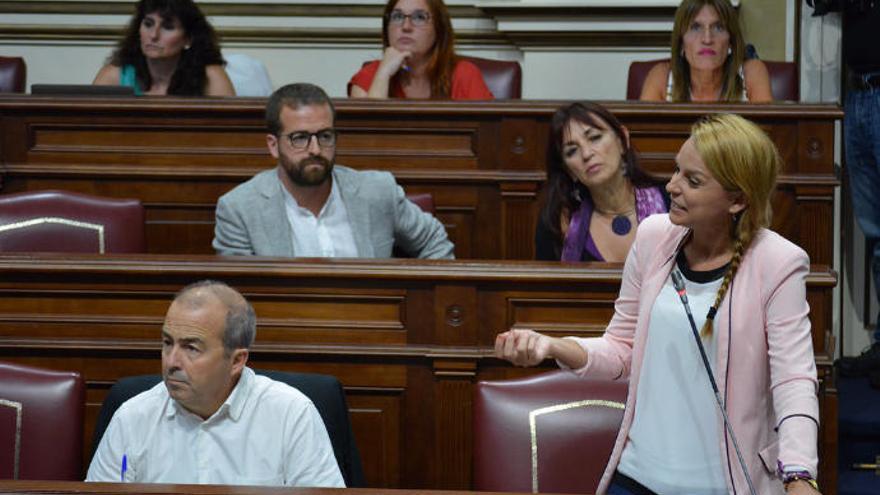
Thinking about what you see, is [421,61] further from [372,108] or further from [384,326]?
[384,326]

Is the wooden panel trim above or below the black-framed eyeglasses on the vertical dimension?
above

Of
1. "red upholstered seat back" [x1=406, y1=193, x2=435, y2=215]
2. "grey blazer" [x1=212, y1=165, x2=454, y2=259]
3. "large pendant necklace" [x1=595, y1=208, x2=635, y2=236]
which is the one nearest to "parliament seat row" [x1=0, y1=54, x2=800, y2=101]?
"red upholstered seat back" [x1=406, y1=193, x2=435, y2=215]

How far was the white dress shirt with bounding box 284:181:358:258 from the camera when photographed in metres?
2.76

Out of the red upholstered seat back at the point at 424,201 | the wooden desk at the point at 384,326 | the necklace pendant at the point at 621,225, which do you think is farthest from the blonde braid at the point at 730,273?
the red upholstered seat back at the point at 424,201

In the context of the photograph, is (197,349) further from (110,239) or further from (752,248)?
(110,239)

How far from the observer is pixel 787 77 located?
3.54 m

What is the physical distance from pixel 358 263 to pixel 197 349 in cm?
49

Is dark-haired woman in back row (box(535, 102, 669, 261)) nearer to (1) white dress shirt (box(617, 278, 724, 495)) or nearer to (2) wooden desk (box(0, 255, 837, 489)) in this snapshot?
(2) wooden desk (box(0, 255, 837, 489))

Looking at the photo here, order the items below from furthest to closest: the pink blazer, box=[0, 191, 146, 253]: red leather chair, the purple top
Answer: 1. box=[0, 191, 146, 253]: red leather chair
2. the purple top
3. the pink blazer

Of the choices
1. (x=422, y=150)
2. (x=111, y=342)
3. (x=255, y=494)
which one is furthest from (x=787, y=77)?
(x=255, y=494)

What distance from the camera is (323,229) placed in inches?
110

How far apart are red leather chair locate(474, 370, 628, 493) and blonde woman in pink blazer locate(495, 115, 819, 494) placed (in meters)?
0.22

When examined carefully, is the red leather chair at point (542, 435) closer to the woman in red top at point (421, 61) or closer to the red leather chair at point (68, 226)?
the red leather chair at point (68, 226)

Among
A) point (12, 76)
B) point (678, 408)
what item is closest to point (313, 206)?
point (678, 408)
